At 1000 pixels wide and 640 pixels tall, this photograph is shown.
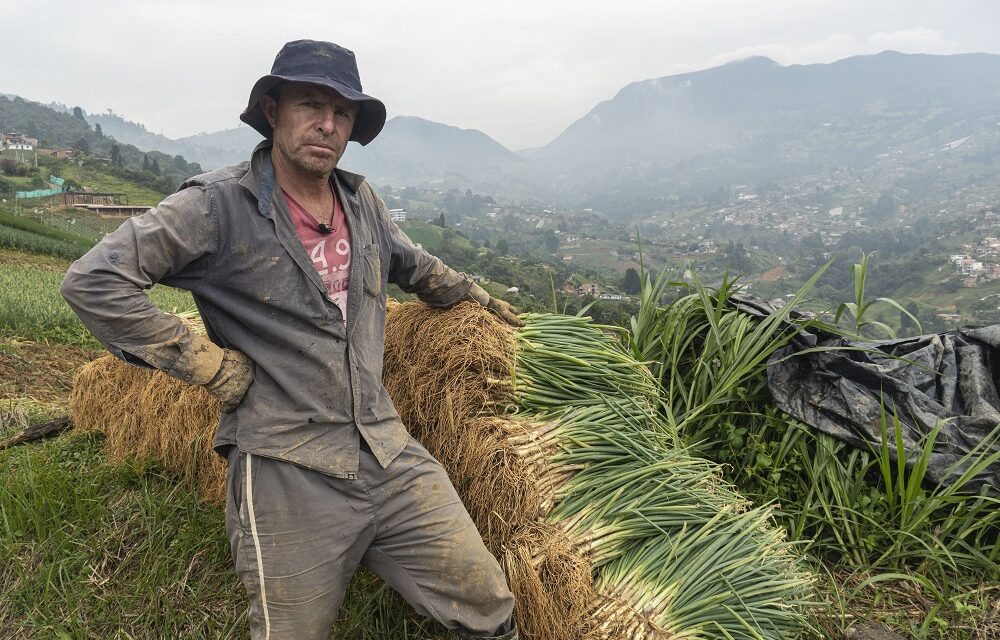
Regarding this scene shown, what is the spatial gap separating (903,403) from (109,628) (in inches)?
155

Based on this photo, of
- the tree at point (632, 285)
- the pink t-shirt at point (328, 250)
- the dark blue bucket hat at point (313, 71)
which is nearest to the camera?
the dark blue bucket hat at point (313, 71)

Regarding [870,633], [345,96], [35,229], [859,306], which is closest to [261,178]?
[345,96]

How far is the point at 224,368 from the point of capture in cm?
195

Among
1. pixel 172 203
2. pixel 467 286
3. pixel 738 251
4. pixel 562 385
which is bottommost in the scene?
pixel 738 251

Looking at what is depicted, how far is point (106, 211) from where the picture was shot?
206 ft

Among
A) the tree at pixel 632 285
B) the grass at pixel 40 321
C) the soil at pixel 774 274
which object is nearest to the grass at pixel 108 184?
the tree at pixel 632 285

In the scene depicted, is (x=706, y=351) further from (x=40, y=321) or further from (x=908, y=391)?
(x=40, y=321)

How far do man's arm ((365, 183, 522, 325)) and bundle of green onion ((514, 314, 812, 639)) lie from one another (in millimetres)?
303

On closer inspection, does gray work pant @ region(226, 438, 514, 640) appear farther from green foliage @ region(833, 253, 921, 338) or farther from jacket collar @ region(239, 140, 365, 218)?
green foliage @ region(833, 253, 921, 338)

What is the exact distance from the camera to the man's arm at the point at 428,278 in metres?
2.53

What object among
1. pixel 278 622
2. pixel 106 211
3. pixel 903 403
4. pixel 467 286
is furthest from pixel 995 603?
pixel 106 211

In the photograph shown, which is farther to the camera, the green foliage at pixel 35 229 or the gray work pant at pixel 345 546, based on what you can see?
the green foliage at pixel 35 229

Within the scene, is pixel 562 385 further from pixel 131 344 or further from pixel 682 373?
pixel 131 344

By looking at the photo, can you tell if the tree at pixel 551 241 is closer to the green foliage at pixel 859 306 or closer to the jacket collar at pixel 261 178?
the green foliage at pixel 859 306
